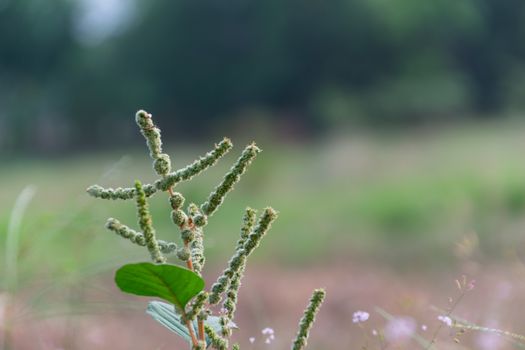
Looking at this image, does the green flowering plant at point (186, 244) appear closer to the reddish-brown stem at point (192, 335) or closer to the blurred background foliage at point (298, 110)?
the reddish-brown stem at point (192, 335)

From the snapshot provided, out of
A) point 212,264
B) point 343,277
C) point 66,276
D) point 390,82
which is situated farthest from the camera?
point 390,82

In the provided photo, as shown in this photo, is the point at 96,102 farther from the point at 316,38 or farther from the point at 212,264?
the point at 212,264

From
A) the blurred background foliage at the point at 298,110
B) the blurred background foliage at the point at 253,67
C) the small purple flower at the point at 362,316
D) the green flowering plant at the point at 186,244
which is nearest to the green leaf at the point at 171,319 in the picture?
the green flowering plant at the point at 186,244

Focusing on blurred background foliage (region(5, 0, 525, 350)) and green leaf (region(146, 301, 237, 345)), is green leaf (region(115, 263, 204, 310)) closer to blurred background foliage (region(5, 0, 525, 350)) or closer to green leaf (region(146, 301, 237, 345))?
green leaf (region(146, 301, 237, 345))

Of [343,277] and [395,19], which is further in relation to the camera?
[395,19]

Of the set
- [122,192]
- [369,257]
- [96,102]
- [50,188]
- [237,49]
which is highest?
[237,49]

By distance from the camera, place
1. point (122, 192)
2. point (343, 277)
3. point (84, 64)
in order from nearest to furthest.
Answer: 1. point (122, 192)
2. point (343, 277)
3. point (84, 64)

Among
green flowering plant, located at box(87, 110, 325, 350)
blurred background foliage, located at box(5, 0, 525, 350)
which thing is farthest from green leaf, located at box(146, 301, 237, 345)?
blurred background foliage, located at box(5, 0, 525, 350)

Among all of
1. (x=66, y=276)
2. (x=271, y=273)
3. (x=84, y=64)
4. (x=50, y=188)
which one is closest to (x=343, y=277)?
(x=271, y=273)
